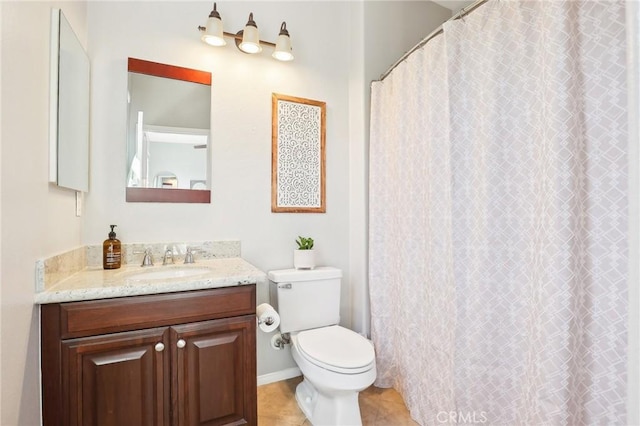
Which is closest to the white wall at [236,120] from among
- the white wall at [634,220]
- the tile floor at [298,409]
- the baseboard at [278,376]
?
the baseboard at [278,376]

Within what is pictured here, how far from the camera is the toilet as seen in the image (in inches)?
55.5

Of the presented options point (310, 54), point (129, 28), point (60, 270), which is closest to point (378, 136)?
point (310, 54)

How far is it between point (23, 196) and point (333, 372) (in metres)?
1.35

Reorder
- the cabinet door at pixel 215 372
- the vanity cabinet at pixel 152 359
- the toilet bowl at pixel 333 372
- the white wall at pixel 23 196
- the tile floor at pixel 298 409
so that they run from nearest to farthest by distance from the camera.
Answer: the white wall at pixel 23 196
the vanity cabinet at pixel 152 359
the cabinet door at pixel 215 372
the toilet bowl at pixel 333 372
the tile floor at pixel 298 409

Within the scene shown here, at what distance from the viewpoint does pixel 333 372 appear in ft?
4.59

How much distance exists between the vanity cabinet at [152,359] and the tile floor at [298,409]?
1.32ft

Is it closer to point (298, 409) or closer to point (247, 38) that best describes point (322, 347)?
point (298, 409)

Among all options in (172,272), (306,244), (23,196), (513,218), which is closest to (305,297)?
(306,244)

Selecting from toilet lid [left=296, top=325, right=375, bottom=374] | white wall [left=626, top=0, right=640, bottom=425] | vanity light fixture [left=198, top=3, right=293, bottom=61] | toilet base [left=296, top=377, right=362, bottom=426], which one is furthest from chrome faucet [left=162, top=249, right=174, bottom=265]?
white wall [left=626, top=0, right=640, bottom=425]

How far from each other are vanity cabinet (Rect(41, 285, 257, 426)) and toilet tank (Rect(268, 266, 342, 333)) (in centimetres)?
45

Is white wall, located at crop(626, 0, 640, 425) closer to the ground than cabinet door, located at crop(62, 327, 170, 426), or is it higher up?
higher up

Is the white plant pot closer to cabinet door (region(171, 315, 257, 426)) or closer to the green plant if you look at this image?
the green plant

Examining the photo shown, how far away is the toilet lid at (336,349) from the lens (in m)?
1.41

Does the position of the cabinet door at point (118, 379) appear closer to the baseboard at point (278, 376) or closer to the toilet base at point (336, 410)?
the toilet base at point (336, 410)
